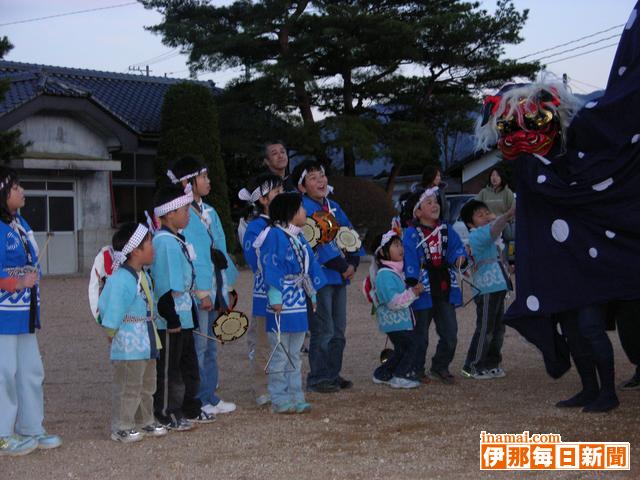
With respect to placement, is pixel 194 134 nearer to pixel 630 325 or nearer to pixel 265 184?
pixel 265 184

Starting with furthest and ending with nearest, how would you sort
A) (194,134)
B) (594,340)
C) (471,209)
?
1. (194,134)
2. (471,209)
3. (594,340)

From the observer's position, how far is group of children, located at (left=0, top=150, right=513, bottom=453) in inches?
196

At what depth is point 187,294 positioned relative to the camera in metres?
5.41

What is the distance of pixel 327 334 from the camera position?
6.41 metres

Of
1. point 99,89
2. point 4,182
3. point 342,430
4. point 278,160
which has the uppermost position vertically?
point 99,89

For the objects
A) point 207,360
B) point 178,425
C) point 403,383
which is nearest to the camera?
point 178,425

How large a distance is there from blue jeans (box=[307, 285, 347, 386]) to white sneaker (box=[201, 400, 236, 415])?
83cm

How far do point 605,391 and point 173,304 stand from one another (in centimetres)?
282

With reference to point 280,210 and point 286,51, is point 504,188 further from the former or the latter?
point 286,51

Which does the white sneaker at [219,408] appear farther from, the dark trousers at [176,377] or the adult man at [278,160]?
the adult man at [278,160]

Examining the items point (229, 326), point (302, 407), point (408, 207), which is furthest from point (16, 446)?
point (408, 207)

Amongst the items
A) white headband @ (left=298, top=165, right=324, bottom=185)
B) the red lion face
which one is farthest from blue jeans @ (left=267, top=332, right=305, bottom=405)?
the red lion face

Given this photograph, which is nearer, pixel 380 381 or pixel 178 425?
pixel 178 425

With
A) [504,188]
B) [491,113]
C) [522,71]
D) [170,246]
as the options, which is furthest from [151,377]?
[522,71]
